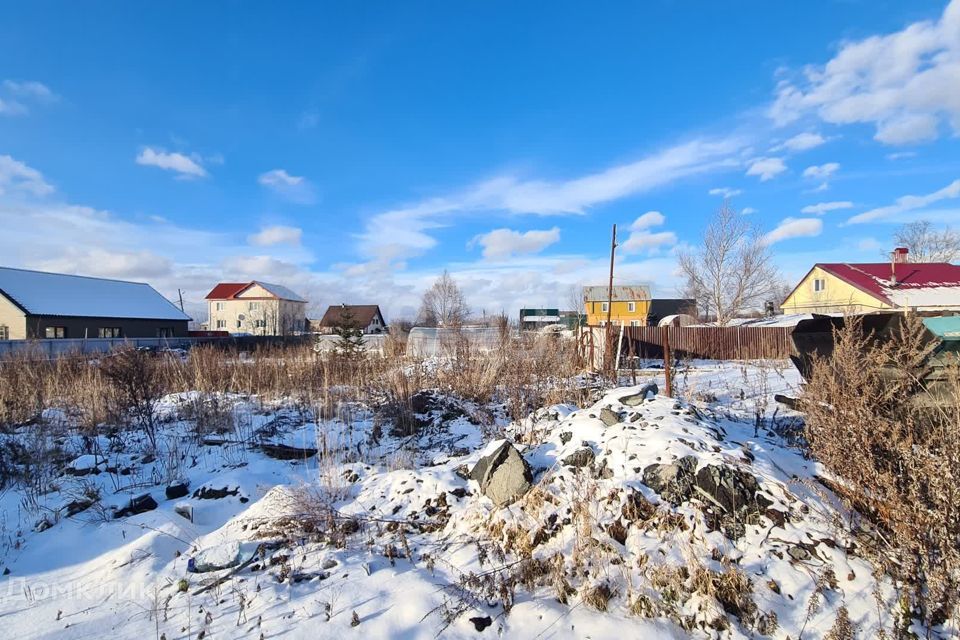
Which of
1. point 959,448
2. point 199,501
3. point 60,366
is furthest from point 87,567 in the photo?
point 60,366

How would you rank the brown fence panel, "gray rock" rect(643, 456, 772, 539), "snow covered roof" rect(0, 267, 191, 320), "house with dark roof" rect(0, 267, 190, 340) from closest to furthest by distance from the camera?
"gray rock" rect(643, 456, 772, 539)
the brown fence panel
"house with dark roof" rect(0, 267, 190, 340)
"snow covered roof" rect(0, 267, 191, 320)

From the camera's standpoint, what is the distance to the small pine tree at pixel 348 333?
40.0 feet

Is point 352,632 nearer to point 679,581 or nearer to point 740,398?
point 679,581

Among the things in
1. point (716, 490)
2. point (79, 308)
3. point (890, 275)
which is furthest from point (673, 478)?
point (79, 308)

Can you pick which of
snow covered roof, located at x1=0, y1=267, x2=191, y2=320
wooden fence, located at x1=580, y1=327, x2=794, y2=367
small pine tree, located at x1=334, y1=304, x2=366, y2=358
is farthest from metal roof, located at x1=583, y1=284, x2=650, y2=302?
snow covered roof, located at x1=0, y1=267, x2=191, y2=320

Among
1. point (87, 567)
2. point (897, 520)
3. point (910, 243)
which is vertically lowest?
point (87, 567)

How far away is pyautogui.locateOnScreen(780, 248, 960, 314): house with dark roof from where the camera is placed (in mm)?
24984

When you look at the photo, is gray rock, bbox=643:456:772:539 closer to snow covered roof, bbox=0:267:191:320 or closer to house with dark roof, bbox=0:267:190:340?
house with dark roof, bbox=0:267:190:340

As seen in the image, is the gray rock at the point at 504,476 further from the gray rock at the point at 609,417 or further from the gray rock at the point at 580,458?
the gray rock at the point at 609,417

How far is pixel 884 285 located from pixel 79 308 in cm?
5235

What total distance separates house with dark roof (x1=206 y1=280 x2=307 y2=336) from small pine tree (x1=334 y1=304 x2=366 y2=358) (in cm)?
4371

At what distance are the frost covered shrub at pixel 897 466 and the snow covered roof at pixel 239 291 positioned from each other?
59.9m

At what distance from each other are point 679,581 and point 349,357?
9.88 meters

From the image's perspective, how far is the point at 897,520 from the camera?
2.48 metres
